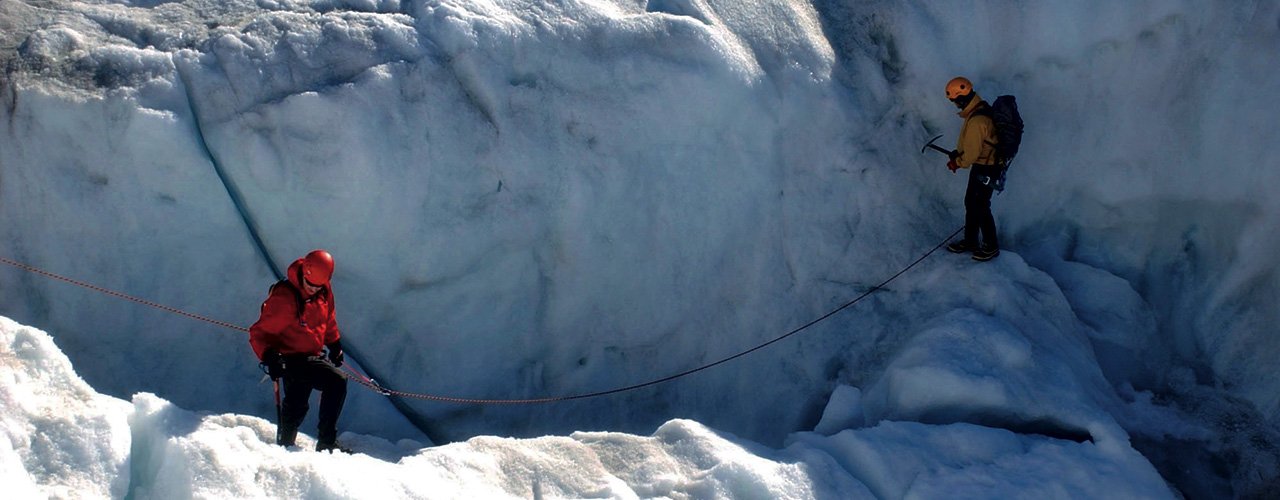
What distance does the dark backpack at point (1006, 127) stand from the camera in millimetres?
8359

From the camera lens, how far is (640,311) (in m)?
8.41

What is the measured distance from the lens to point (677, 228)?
8430 millimetres

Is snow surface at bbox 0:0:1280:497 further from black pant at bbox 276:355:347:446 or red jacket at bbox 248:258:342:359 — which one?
red jacket at bbox 248:258:342:359

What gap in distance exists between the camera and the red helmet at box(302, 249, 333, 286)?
613 centimetres

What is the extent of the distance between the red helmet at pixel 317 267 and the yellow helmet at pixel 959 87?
4.39 m

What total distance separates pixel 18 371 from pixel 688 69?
14.8 ft

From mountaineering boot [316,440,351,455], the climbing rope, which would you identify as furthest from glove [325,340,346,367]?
mountaineering boot [316,440,351,455]

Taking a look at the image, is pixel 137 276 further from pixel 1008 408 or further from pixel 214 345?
pixel 1008 408

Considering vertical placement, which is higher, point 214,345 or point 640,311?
point 640,311

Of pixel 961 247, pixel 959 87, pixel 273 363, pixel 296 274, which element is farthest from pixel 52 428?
pixel 961 247

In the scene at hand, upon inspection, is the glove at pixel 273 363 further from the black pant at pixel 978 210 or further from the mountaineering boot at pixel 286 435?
the black pant at pixel 978 210

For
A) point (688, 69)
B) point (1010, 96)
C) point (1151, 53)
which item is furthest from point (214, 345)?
point (1151, 53)

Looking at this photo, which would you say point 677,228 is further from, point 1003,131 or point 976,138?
point 1003,131

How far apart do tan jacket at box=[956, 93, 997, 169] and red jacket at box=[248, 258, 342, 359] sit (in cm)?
448
